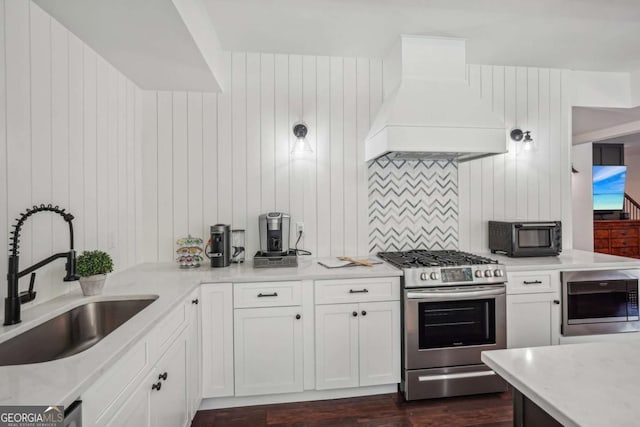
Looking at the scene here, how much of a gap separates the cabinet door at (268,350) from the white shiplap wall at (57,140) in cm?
104

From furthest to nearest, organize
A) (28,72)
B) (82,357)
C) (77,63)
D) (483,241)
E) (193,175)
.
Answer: (483,241) → (193,175) → (77,63) → (28,72) → (82,357)

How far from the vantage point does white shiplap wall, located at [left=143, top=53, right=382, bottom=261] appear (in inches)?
113

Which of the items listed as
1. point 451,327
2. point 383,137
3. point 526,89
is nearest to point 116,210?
point 383,137

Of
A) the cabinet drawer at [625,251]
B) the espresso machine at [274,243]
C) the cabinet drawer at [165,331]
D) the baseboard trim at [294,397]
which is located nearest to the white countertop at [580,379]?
→ the cabinet drawer at [165,331]

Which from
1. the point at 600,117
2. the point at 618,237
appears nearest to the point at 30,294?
the point at 600,117

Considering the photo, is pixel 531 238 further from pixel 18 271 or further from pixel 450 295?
pixel 18 271

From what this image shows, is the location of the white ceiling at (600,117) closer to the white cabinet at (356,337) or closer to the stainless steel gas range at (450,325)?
the stainless steel gas range at (450,325)

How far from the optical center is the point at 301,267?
259cm

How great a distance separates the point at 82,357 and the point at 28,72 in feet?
4.41

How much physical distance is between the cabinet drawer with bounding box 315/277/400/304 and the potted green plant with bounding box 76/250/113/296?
126 cm

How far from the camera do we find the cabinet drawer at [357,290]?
2.36 meters

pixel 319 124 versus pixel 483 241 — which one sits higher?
pixel 319 124

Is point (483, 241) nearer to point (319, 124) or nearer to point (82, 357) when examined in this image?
point (319, 124)

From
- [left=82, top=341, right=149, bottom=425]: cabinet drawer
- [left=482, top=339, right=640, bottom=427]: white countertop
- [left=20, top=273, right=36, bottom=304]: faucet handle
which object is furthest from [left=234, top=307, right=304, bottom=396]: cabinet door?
[left=482, top=339, right=640, bottom=427]: white countertop
